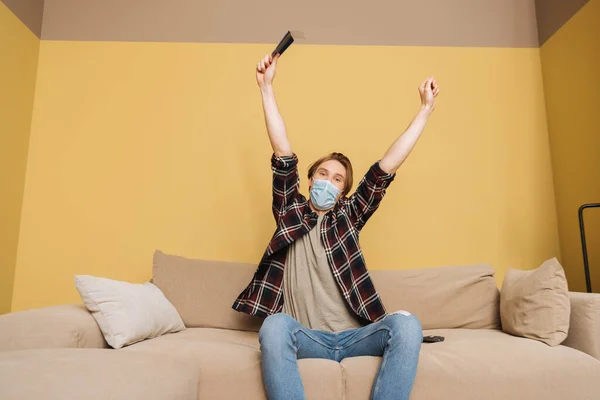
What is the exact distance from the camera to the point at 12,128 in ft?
7.95

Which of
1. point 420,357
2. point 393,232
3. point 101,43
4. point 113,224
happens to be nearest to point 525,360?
point 420,357

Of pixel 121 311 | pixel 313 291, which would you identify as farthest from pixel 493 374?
pixel 121 311

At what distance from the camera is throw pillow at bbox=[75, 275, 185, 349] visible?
1.60 m

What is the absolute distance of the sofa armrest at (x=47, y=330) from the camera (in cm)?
141

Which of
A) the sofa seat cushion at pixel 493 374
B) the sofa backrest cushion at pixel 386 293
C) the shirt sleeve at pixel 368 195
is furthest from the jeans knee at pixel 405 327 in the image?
the sofa backrest cushion at pixel 386 293

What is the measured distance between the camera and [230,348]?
5.04 ft

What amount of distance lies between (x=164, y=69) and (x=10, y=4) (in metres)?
0.79

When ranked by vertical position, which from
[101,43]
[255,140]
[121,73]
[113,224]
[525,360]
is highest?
[101,43]

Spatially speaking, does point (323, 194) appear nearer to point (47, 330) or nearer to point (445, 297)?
point (445, 297)

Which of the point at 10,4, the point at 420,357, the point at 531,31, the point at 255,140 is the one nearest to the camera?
the point at 420,357

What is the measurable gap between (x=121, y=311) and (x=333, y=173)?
89cm

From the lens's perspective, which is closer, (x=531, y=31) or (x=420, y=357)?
(x=420, y=357)

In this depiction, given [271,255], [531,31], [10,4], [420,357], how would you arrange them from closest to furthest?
1. [420,357]
2. [271,255]
3. [10,4]
4. [531,31]

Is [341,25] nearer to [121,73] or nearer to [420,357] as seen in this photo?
[121,73]
